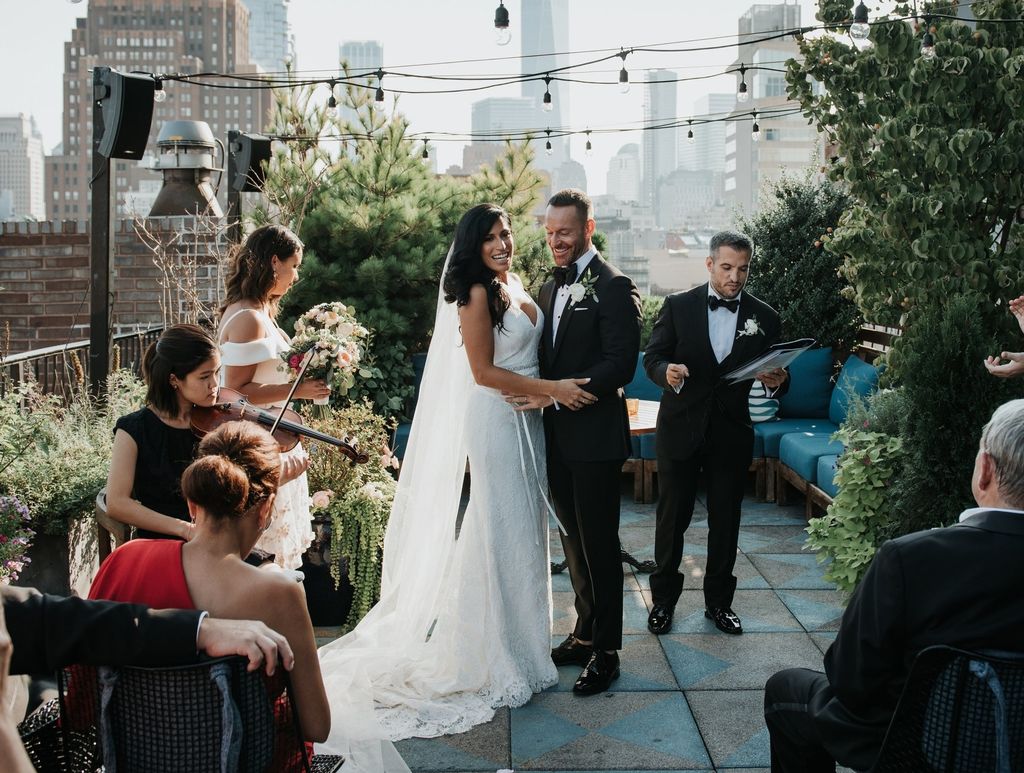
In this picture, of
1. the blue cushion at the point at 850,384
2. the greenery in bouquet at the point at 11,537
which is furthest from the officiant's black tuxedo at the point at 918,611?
the blue cushion at the point at 850,384

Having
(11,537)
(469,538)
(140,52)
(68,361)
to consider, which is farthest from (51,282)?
(140,52)

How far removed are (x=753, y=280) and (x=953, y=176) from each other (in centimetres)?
348

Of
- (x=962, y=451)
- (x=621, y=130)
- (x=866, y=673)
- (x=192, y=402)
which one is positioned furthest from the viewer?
(x=621, y=130)

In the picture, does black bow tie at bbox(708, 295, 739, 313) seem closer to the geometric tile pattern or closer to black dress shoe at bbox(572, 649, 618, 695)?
the geometric tile pattern

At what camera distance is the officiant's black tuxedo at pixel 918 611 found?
1.92 m

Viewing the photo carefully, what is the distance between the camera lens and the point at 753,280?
829cm

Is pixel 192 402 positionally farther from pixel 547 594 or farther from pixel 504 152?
pixel 504 152

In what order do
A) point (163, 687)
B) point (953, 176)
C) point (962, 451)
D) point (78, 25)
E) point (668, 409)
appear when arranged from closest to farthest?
point (163, 687) → point (962, 451) → point (668, 409) → point (953, 176) → point (78, 25)

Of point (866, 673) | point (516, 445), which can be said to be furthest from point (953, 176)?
point (866, 673)

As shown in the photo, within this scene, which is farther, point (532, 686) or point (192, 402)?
point (532, 686)

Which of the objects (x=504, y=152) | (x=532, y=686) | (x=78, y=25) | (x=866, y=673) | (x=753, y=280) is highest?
(x=78, y=25)

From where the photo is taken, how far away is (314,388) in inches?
146

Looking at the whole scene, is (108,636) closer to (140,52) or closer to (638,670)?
(638,670)

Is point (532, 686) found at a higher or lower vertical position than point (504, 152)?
lower
